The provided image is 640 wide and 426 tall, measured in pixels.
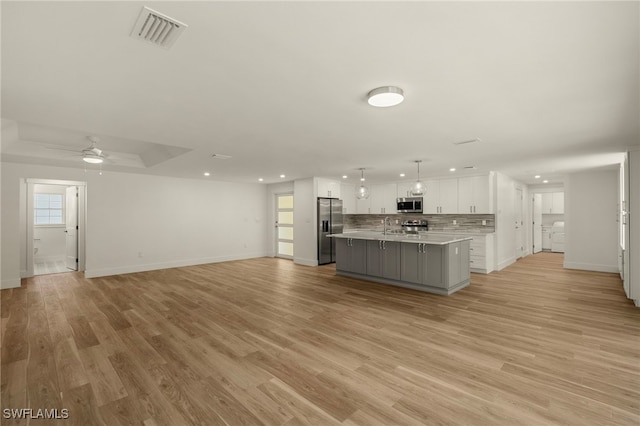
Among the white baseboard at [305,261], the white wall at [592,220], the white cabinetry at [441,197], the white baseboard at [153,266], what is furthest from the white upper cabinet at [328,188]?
the white wall at [592,220]

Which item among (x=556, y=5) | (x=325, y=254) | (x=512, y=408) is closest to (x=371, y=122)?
(x=556, y=5)

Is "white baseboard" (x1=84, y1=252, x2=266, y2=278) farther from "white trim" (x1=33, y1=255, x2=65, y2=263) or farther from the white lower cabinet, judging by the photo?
the white lower cabinet

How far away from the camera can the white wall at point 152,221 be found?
604 centimetres

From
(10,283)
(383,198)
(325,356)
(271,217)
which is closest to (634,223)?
(325,356)

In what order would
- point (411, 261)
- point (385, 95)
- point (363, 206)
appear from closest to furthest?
point (385, 95) → point (411, 261) → point (363, 206)

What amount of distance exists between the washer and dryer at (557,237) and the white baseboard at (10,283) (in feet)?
49.9

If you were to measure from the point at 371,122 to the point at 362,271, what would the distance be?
12.9 feet

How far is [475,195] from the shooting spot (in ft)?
24.6

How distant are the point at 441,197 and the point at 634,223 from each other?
389 centimetres

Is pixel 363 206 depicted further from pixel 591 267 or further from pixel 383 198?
pixel 591 267

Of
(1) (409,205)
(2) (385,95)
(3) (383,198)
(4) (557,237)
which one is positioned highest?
(2) (385,95)

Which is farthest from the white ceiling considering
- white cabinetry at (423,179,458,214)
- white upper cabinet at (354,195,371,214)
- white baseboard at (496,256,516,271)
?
white upper cabinet at (354,195,371,214)

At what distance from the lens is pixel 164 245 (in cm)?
794

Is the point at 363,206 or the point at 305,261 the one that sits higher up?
the point at 363,206
